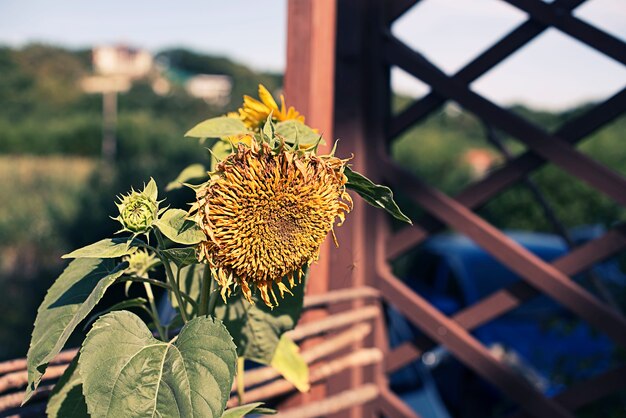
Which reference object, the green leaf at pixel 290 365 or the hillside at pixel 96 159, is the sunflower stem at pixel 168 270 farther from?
the hillside at pixel 96 159

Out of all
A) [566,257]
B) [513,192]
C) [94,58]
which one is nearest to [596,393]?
[566,257]

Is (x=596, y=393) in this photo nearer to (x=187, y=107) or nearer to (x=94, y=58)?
(x=187, y=107)

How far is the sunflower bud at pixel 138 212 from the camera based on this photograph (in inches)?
28.0

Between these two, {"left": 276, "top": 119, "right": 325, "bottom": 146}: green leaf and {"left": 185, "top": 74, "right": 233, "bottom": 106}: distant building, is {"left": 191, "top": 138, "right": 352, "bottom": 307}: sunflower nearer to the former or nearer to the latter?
{"left": 276, "top": 119, "right": 325, "bottom": 146}: green leaf

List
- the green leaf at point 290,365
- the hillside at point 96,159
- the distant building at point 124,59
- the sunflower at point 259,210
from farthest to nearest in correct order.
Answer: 1. the distant building at point 124,59
2. the hillside at point 96,159
3. the green leaf at point 290,365
4. the sunflower at point 259,210

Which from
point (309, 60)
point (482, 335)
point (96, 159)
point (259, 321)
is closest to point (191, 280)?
point (259, 321)

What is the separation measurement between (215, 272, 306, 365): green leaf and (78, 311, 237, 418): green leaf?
0.82 ft

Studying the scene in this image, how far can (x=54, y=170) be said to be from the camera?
21.7 metres

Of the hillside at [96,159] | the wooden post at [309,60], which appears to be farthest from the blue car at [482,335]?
the wooden post at [309,60]

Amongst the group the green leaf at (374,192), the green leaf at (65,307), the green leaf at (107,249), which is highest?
the green leaf at (374,192)

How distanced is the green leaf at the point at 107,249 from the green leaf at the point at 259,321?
0.89 feet

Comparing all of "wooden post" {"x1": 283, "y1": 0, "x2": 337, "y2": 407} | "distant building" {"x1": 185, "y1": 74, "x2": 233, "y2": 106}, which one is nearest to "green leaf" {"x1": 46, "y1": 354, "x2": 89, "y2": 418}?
"wooden post" {"x1": 283, "y1": 0, "x2": 337, "y2": 407}

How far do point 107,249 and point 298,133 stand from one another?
0.80 ft

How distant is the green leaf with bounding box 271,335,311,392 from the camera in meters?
1.11
